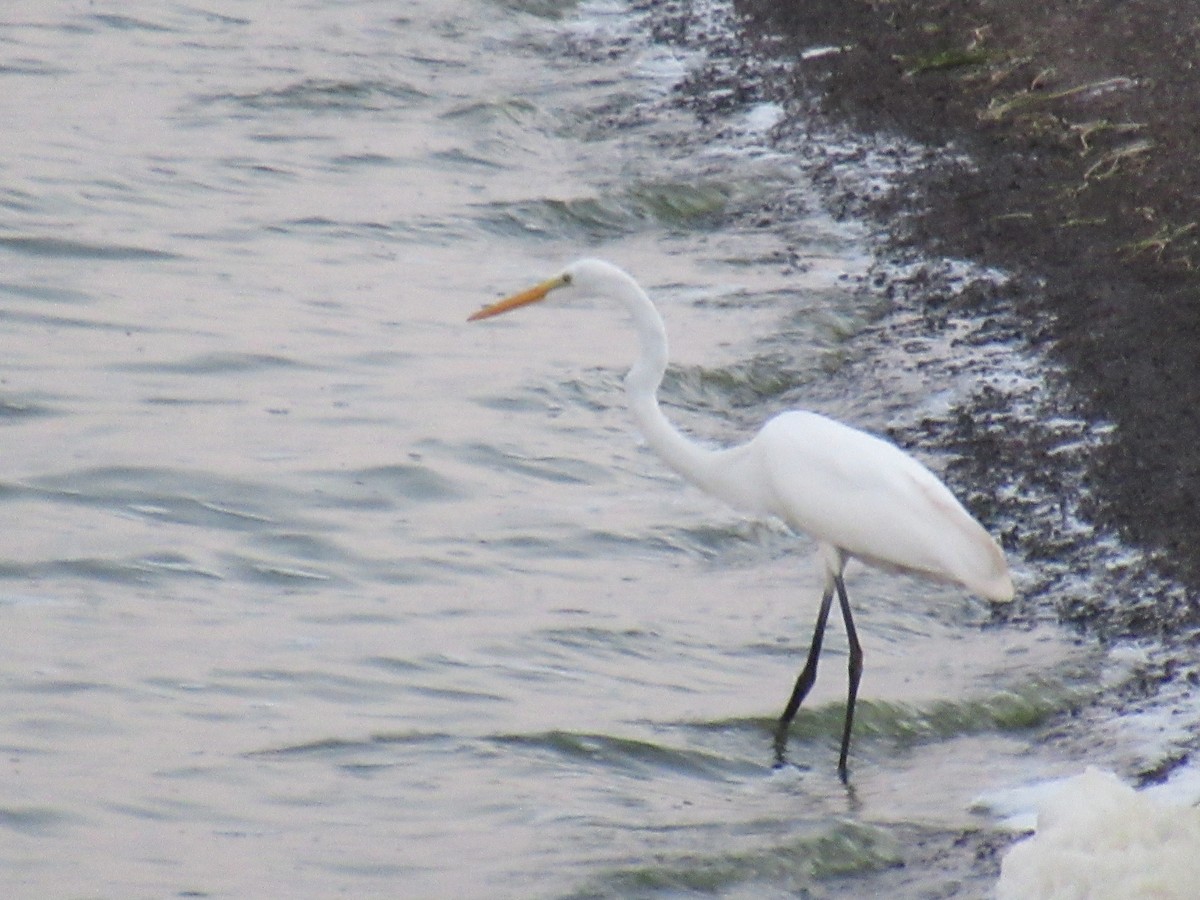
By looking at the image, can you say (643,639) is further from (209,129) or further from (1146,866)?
(209,129)

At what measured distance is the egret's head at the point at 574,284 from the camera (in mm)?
5941

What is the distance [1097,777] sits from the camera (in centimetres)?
390

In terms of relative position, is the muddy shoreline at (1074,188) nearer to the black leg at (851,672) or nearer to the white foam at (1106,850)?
the black leg at (851,672)

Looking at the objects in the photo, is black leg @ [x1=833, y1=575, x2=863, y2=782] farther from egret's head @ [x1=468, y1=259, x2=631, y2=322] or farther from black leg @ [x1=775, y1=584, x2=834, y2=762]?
egret's head @ [x1=468, y1=259, x2=631, y2=322]

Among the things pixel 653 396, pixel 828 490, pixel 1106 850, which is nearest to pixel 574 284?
pixel 653 396

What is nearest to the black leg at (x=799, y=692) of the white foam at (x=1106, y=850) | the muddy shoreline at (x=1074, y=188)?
the muddy shoreline at (x=1074, y=188)

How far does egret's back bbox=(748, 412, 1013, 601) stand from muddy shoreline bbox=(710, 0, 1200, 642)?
0.70 metres

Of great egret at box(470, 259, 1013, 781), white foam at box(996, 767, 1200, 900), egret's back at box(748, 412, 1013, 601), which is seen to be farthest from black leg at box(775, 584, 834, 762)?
white foam at box(996, 767, 1200, 900)

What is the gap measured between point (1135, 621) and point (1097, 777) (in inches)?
84.7

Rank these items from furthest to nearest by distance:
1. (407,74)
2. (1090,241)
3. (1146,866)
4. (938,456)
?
1. (407,74)
2. (1090,241)
3. (938,456)
4. (1146,866)

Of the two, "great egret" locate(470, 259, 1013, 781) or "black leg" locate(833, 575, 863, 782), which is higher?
"great egret" locate(470, 259, 1013, 781)

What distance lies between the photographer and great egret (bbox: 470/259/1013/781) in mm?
5578

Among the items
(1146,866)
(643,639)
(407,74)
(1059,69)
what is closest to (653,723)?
(643,639)

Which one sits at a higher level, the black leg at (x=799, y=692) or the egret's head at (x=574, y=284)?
the egret's head at (x=574, y=284)
